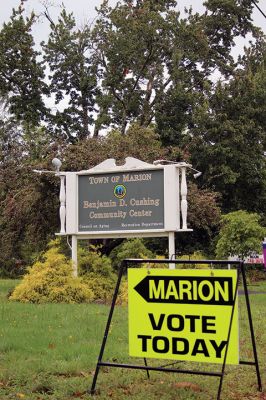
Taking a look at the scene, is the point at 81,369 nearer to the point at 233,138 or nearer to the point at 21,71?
the point at 233,138

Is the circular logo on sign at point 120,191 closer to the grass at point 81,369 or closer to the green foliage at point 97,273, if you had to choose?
the green foliage at point 97,273

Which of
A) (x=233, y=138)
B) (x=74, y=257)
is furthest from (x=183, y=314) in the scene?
(x=233, y=138)

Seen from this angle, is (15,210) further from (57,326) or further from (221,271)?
(221,271)

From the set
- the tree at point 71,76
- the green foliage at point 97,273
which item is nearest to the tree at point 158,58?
the tree at point 71,76

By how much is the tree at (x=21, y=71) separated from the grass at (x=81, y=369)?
895 inches

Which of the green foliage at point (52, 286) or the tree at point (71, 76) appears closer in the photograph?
the green foliage at point (52, 286)

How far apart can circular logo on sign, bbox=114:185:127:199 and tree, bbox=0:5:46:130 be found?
17526 mm

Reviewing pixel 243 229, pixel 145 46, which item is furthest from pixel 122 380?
pixel 145 46

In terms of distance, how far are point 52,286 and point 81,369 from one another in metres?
7.58

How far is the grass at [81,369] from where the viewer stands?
6.25 meters

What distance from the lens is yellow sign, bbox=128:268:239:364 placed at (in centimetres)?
603

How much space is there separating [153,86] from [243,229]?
13.1m

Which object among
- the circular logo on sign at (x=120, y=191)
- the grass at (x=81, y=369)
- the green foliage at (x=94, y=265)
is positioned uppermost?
the circular logo on sign at (x=120, y=191)

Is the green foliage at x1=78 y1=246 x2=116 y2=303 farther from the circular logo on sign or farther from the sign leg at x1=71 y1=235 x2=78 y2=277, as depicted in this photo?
the circular logo on sign
